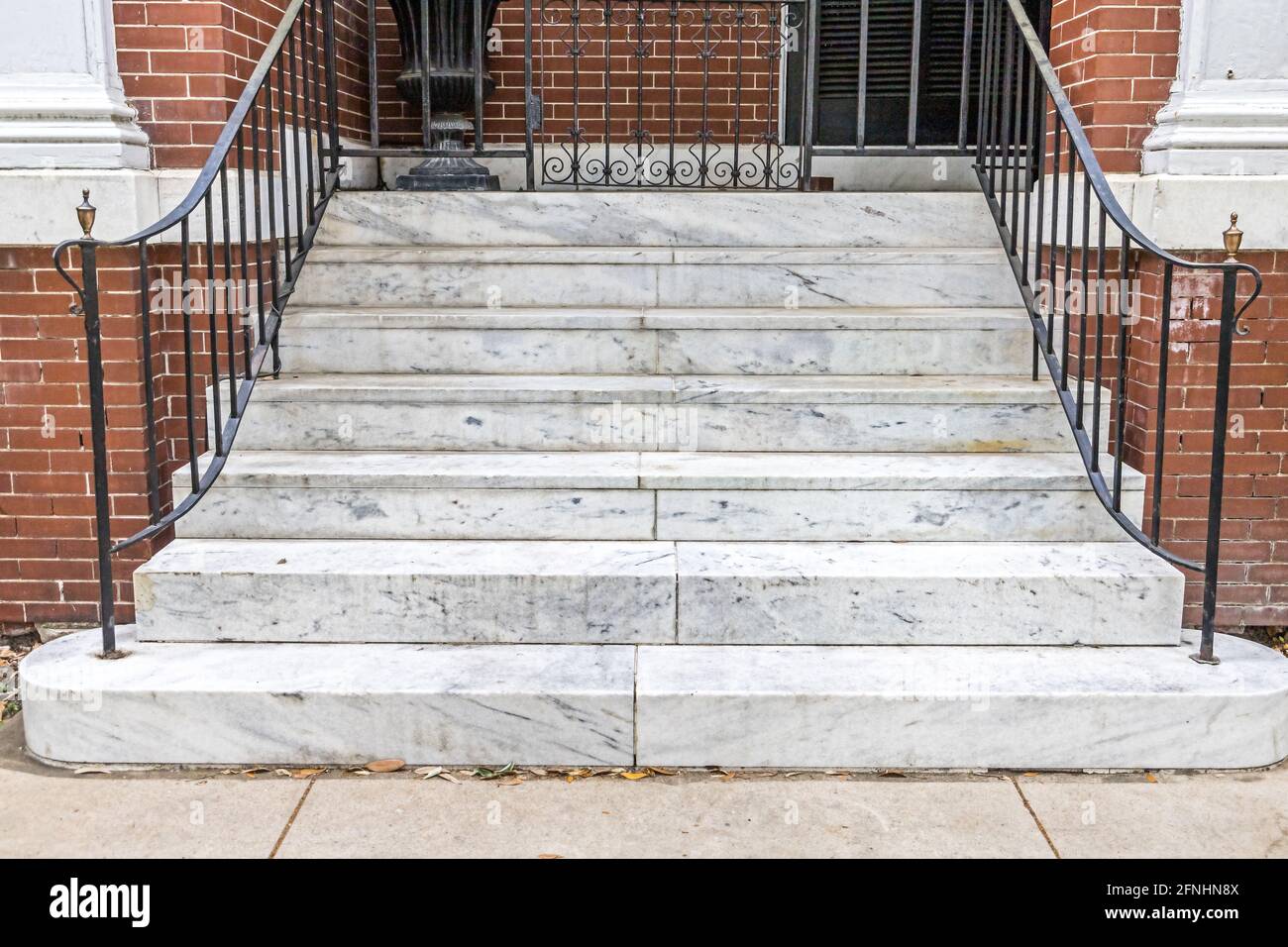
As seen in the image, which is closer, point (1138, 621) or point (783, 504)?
point (1138, 621)

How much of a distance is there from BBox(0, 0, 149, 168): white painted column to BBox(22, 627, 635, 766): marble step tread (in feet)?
5.64

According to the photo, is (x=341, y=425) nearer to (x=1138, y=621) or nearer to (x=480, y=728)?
(x=480, y=728)

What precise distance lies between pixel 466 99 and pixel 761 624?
3.33 m

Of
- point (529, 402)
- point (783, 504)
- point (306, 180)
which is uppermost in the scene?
point (306, 180)

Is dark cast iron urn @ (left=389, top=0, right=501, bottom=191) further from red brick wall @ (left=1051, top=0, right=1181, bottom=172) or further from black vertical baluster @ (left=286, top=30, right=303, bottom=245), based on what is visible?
Answer: red brick wall @ (left=1051, top=0, right=1181, bottom=172)

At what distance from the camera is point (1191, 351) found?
3953 millimetres

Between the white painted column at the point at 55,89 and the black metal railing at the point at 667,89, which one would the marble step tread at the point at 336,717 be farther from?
the black metal railing at the point at 667,89

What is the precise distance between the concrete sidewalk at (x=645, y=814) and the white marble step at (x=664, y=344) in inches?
66.9

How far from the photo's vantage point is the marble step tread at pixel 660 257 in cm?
477

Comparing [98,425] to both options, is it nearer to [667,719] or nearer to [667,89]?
[667,719]

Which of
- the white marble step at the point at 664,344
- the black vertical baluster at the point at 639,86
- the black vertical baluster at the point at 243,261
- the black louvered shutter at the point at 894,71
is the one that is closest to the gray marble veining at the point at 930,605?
the white marble step at the point at 664,344

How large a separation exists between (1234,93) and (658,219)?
2163mm
